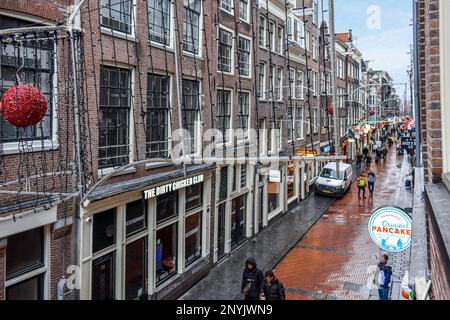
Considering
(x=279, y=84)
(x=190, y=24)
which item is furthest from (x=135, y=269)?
(x=279, y=84)

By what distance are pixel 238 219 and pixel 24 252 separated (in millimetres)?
10560

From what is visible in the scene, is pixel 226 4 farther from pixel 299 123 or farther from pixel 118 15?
pixel 299 123

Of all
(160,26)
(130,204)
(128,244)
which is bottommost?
(128,244)

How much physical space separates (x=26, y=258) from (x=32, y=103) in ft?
14.1

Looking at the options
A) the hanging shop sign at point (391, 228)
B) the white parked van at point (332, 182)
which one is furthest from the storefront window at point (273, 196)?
the hanging shop sign at point (391, 228)

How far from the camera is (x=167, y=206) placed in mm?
12242

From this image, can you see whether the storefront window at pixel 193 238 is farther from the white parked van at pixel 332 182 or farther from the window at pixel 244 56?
the white parked van at pixel 332 182

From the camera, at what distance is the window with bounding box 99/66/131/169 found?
9.60m

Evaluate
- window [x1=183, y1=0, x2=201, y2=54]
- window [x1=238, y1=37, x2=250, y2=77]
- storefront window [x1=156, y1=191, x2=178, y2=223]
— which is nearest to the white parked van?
window [x1=238, y1=37, x2=250, y2=77]

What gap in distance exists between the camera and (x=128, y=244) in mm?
10602

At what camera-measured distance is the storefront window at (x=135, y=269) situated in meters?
10.6

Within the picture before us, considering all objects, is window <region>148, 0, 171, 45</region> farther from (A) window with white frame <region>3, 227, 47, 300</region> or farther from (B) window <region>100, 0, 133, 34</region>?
(A) window with white frame <region>3, 227, 47, 300</region>
